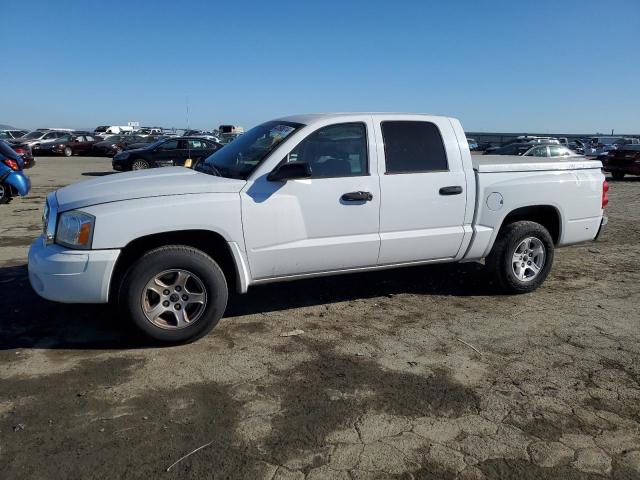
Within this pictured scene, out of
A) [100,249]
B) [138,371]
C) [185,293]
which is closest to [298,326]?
[185,293]

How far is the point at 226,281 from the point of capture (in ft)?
14.5

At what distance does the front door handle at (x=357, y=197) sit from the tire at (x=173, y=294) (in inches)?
48.1

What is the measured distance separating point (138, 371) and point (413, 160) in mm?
2942

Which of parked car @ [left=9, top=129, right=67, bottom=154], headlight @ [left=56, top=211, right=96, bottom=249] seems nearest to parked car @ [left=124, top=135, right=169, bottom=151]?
parked car @ [left=9, top=129, right=67, bottom=154]

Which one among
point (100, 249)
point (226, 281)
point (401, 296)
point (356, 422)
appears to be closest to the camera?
point (356, 422)

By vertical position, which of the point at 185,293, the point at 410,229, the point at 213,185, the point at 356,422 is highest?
the point at 213,185

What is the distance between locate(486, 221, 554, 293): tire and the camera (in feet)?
17.7

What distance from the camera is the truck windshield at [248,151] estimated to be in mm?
4514

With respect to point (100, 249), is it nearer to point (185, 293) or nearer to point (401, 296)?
point (185, 293)

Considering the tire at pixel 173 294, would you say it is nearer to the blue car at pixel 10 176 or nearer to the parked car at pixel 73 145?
the blue car at pixel 10 176

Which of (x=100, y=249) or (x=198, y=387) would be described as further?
(x=100, y=249)

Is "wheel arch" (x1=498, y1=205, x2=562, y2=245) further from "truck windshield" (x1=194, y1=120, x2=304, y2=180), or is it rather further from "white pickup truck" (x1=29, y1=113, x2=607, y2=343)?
"truck windshield" (x1=194, y1=120, x2=304, y2=180)

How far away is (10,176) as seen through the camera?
11.2 meters

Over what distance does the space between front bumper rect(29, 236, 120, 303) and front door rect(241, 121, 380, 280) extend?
108cm
